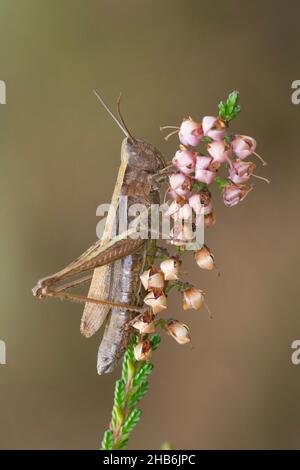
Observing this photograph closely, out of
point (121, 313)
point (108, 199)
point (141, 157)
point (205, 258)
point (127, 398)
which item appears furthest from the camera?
point (108, 199)

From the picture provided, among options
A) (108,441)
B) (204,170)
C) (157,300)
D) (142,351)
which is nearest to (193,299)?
(157,300)

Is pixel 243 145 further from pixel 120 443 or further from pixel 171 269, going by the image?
pixel 120 443

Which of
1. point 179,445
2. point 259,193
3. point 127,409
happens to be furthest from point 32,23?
point 179,445

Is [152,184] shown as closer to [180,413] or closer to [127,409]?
[127,409]

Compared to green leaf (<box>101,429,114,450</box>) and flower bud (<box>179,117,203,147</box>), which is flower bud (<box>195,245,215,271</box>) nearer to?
flower bud (<box>179,117,203,147</box>)

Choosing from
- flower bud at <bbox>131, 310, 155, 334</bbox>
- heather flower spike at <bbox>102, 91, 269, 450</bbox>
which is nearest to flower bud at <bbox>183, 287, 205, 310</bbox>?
heather flower spike at <bbox>102, 91, 269, 450</bbox>

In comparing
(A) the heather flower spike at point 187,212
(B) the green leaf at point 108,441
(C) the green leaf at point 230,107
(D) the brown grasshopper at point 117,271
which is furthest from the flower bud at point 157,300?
(C) the green leaf at point 230,107

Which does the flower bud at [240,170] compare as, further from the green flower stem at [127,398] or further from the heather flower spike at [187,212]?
the green flower stem at [127,398]
